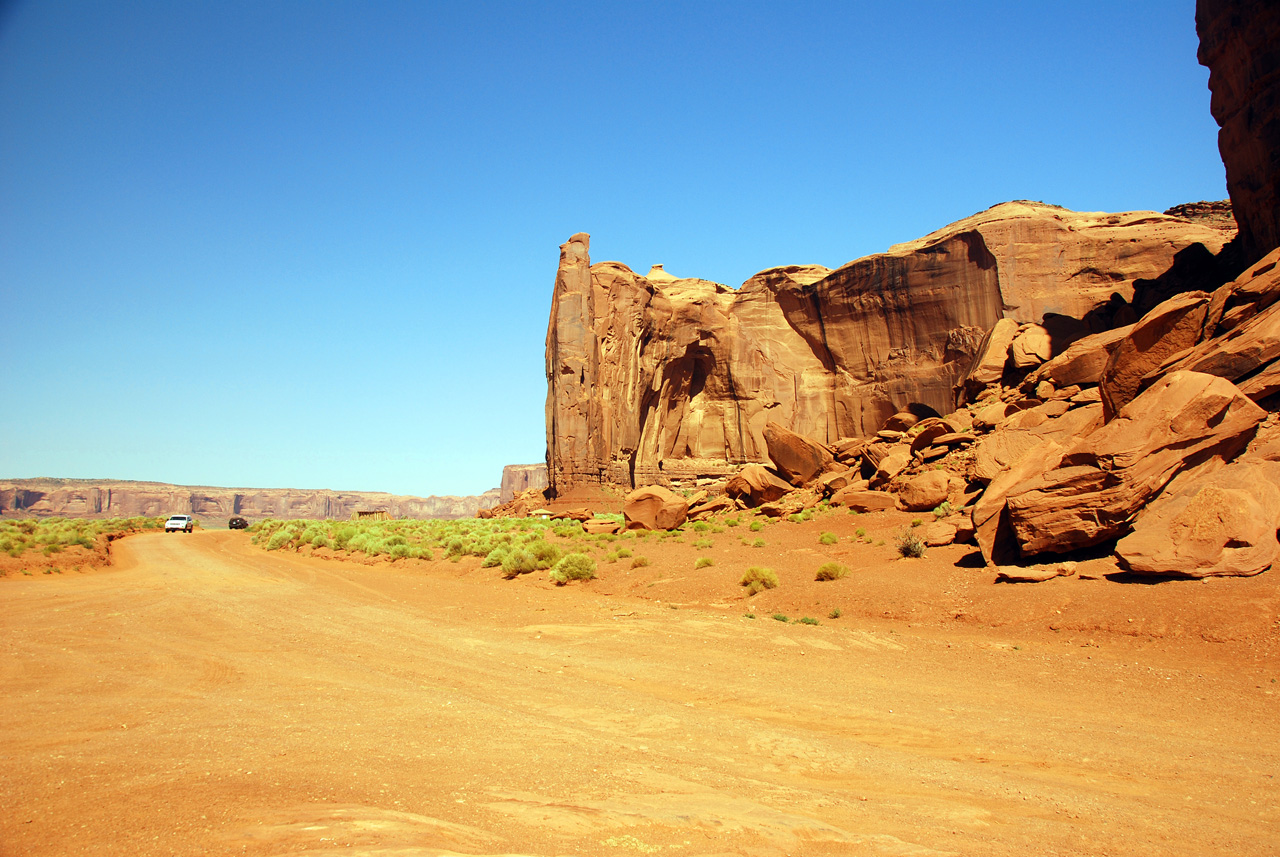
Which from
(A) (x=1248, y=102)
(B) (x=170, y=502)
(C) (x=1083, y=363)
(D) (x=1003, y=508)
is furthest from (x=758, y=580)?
(B) (x=170, y=502)

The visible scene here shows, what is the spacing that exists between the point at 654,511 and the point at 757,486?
15.4 ft

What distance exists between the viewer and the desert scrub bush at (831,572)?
53.1ft

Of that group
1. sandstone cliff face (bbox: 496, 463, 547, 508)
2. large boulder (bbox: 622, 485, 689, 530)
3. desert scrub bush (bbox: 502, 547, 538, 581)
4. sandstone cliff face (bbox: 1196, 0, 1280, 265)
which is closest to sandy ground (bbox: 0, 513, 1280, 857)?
desert scrub bush (bbox: 502, 547, 538, 581)

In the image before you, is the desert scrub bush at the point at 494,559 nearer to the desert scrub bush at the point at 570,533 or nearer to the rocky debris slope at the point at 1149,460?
the desert scrub bush at the point at 570,533

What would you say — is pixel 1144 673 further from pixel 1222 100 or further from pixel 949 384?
pixel 949 384

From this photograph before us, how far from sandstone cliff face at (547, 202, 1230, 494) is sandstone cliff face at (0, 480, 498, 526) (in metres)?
116

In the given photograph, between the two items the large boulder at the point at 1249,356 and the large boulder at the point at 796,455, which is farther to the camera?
the large boulder at the point at 796,455

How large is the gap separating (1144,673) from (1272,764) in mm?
3339

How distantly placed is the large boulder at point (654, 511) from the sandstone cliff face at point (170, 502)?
140101 millimetres

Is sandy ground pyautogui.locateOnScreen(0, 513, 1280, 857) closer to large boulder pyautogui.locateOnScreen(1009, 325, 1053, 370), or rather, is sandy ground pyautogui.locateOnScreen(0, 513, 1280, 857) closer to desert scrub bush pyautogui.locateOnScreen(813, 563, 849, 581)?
desert scrub bush pyautogui.locateOnScreen(813, 563, 849, 581)

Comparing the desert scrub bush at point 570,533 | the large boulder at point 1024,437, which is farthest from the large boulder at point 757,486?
the large boulder at point 1024,437

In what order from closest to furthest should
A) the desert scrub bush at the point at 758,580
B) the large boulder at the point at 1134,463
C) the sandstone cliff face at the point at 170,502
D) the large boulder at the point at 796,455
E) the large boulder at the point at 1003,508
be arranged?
1. the large boulder at the point at 1134,463
2. the large boulder at the point at 1003,508
3. the desert scrub bush at the point at 758,580
4. the large boulder at the point at 796,455
5. the sandstone cliff face at the point at 170,502

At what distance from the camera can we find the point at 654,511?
96.2 ft

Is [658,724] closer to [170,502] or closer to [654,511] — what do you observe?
[654,511]
